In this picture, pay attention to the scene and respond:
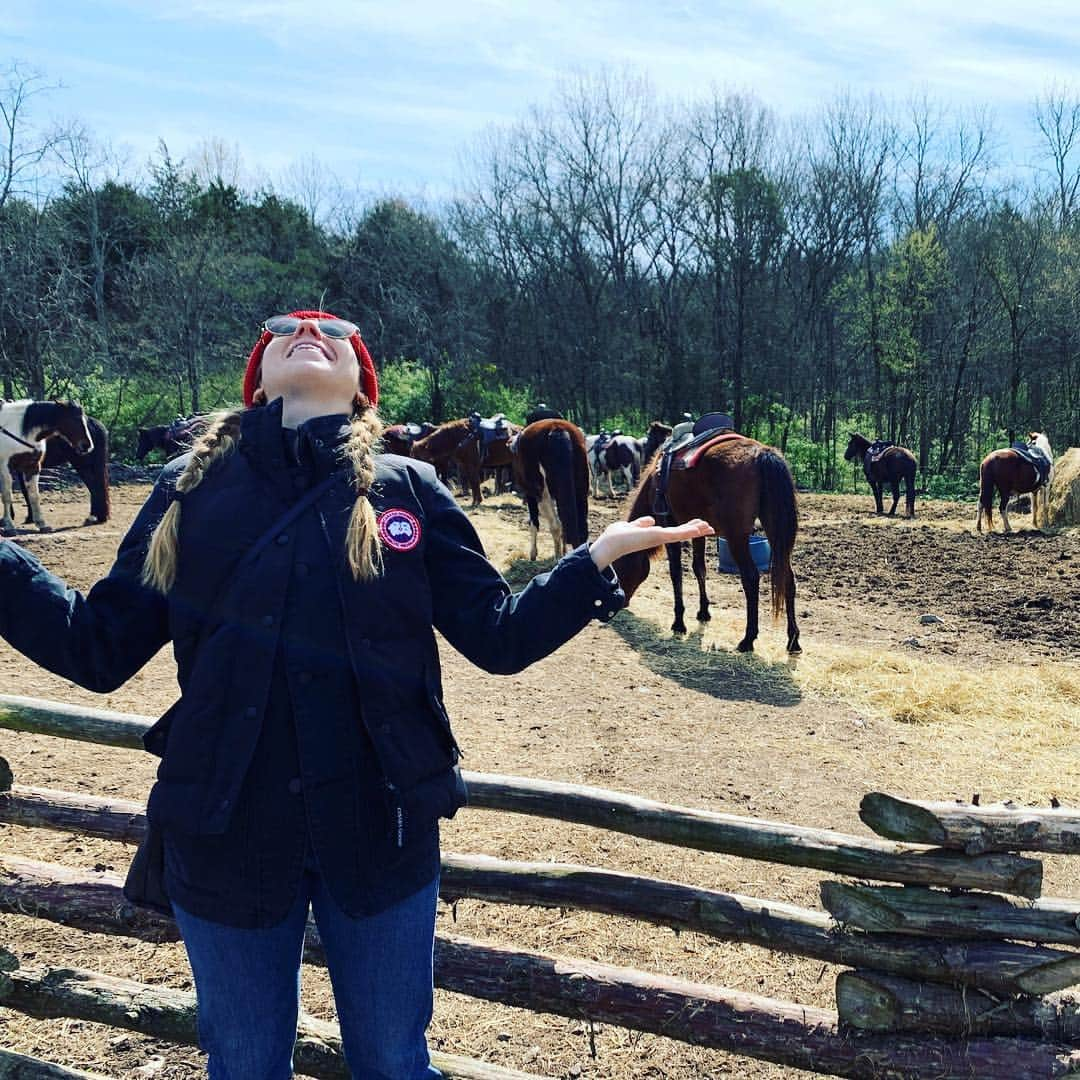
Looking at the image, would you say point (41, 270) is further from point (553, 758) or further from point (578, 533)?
point (553, 758)

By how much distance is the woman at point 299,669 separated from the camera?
5.68 ft

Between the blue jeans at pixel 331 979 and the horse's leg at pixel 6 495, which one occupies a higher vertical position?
the horse's leg at pixel 6 495

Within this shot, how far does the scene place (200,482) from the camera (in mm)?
1935

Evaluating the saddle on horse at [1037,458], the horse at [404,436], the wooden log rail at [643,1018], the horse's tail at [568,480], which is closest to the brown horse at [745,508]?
the horse's tail at [568,480]

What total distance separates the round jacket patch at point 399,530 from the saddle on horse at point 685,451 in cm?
672

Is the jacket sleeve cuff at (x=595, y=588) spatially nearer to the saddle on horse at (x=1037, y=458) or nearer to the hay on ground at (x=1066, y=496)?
the saddle on horse at (x=1037, y=458)

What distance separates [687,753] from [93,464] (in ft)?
42.1

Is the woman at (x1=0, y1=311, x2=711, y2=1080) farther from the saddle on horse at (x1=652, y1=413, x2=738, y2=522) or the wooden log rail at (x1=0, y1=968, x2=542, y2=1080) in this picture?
the saddle on horse at (x1=652, y1=413, x2=738, y2=522)

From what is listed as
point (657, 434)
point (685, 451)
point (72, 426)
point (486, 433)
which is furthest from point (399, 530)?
point (657, 434)

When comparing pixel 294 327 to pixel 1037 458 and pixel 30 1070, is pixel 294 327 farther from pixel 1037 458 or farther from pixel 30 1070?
pixel 1037 458

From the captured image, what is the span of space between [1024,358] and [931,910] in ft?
107

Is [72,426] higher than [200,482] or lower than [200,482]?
higher

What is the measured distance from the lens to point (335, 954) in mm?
1813

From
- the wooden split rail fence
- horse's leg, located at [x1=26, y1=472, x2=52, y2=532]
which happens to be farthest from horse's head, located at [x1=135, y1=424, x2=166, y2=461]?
the wooden split rail fence
